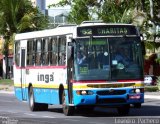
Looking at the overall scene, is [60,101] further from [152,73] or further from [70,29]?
[152,73]

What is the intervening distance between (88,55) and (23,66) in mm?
5935

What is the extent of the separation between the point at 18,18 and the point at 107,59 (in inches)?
1635

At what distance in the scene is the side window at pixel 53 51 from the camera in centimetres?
2220

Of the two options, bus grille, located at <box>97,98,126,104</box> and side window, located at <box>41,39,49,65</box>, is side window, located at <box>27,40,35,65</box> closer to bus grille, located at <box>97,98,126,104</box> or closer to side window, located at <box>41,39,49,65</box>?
side window, located at <box>41,39,49,65</box>

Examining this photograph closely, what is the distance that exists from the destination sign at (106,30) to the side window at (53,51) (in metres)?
1.83

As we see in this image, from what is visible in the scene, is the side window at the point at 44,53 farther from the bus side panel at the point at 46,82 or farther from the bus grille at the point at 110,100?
the bus grille at the point at 110,100

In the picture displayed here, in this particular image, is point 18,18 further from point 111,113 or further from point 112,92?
point 112,92

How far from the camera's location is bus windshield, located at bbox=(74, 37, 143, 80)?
66.2 feet

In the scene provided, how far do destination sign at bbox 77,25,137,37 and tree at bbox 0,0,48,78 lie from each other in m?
37.0

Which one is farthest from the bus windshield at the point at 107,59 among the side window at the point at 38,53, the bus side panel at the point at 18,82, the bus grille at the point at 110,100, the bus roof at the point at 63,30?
the bus side panel at the point at 18,82

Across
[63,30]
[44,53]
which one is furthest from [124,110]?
[44,53]

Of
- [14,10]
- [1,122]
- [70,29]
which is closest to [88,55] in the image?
[70,29]

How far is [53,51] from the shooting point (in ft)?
73.6

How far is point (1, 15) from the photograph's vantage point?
58781 millimetres
